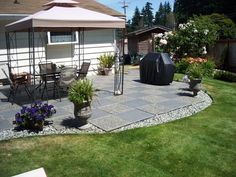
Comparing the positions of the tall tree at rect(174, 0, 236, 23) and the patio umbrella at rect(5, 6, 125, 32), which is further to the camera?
the tall tree at rect(174, 0, 236, 23)

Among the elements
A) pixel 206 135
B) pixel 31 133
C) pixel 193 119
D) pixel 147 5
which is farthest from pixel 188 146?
pixel 147 5

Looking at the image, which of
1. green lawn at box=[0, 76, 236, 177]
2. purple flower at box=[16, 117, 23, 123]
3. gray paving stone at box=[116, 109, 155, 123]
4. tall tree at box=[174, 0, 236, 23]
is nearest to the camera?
green lawn at box=[0, 76, 236, 177]

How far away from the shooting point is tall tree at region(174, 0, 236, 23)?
1594 inches

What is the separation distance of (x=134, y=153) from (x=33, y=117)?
7.26 feet

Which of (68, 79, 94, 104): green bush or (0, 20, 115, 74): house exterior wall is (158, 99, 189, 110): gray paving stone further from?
(0, 20, 115, 74): house exterior wall

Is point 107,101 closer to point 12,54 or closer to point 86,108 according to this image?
point 86,108

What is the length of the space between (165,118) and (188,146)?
65.7 inches

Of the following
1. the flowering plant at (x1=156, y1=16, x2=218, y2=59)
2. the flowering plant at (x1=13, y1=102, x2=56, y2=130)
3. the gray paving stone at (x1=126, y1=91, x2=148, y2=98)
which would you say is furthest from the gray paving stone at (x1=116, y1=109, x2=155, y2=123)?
the flowering plant at (x1=156, y1=16, x2=218, y2=59)

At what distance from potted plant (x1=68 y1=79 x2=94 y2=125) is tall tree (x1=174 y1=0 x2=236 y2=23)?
119ft

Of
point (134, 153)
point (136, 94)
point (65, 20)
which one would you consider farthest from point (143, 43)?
point (134, 153)

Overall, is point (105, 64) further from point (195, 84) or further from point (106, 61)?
point (195, 84)

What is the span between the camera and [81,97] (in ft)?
20.3

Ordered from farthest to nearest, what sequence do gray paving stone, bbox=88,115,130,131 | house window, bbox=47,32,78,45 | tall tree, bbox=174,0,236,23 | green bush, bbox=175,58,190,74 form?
1. tall tree, bbox=174,0,236,23
2. green bush, bbox=175,58,190,74
3. house window, bbox=47,32,78,45
4. gray paving stone, bbox=88,115,130,131

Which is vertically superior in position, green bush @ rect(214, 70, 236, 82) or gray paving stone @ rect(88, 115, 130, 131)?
green bush @ rect(214, 70, 236, 82)
